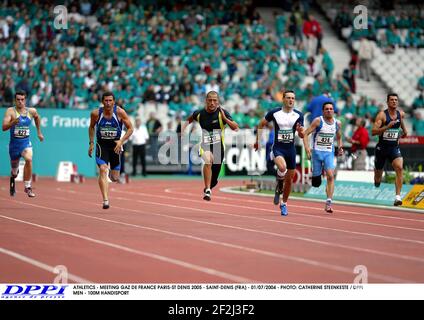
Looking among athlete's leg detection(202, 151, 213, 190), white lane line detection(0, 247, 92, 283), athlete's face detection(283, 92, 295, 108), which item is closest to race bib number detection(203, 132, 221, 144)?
athlete's leg detection(202, 151, 213, 190)

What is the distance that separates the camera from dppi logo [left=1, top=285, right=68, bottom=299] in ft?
29.0

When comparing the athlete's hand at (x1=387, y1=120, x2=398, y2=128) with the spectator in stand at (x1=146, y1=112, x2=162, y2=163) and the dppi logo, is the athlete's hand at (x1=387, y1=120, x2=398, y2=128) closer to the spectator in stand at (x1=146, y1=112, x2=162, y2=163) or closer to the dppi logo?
the dppi logo

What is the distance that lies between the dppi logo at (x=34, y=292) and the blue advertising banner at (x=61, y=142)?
2586 centimetres

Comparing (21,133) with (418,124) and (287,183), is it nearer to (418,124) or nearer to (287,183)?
(287,183)

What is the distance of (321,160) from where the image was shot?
21.0m

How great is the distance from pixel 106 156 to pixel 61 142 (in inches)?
640

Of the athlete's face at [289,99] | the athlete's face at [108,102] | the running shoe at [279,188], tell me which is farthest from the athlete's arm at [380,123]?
the athlete's face at [108,102]

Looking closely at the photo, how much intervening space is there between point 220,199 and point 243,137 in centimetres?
1198

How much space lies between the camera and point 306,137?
2022cm

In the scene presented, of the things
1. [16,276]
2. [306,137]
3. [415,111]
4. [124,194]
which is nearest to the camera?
[16,276]

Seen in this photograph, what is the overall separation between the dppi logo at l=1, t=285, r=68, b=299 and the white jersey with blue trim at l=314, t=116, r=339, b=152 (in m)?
12.2

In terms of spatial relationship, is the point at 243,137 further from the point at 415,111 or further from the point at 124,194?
the point at 124,194

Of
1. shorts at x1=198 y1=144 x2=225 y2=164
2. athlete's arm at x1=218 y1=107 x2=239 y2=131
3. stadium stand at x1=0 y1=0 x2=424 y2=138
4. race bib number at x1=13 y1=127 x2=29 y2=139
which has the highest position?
stadium stand at x1=0 y1=0 x2=424 y2=138

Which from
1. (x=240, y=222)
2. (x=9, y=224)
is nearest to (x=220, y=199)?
(x=240, y=222)
